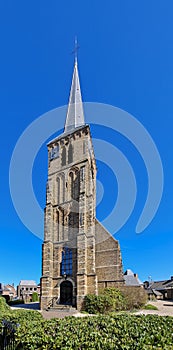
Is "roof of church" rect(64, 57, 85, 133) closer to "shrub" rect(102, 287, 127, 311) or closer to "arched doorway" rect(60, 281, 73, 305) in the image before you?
"arched doorway" rect(60, 281, 73, 305)

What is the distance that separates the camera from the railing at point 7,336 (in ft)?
22.0

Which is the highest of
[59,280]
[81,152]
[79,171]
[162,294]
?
[81,152]

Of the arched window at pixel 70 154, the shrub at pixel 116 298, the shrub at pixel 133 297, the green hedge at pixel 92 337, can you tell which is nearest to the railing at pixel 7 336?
the green hedge at pixel 92 337

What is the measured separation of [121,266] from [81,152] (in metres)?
14.7

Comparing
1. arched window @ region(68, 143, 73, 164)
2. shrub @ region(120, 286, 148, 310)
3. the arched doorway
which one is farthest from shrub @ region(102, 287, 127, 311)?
arched window @ region(68, 143, 73, 164)

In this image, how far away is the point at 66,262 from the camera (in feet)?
92.8

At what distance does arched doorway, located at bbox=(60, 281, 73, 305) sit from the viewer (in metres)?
27.0

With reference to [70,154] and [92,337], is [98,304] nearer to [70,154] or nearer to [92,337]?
[70,154]

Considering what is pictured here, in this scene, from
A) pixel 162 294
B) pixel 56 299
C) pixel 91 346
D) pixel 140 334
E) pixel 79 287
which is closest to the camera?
pixel 91 346

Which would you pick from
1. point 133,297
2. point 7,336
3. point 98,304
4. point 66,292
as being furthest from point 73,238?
point 7,336

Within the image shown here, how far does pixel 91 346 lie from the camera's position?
16.6 feet

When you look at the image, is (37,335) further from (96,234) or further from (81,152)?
(81,152)

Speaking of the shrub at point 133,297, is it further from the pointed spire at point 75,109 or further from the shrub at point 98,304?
the pointed spire at point 75,109

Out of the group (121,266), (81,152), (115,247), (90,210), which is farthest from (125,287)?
(81,152)
